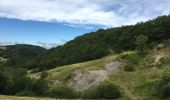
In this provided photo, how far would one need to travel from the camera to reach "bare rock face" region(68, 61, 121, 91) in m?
118

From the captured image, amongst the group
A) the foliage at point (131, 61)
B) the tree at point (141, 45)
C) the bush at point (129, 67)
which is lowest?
the bush at point (129, 67)

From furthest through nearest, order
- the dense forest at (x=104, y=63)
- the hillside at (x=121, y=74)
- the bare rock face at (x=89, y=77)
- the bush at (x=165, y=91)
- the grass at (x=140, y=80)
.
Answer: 1. the bare rock face at (x=89, y=77)
2. the hillside at (x=121, y=74)
3. the dense forest at (x=104, y=63)
4. the grass at (x=140, y=80)
5. the bush at (x=165, y=91)

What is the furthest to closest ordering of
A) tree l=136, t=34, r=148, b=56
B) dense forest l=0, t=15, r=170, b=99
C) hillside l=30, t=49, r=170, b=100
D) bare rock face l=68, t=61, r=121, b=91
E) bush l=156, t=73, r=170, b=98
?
tree l=136, t=34, r=148, b=56, bare rock face l=68, t=61, r=121, b=91, hillside l=30, t=49, r=170, b=100, dense forest l=0, t=15, r=170, b=99, bush l=156, t=73, r=170, b=98

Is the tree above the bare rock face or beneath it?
above

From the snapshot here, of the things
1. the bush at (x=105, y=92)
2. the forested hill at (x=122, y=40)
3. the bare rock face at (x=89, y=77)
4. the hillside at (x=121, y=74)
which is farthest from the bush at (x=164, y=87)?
the forested hill at (x=122, y=40)

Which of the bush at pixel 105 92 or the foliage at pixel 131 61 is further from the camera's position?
the foliage at pixel 131 61

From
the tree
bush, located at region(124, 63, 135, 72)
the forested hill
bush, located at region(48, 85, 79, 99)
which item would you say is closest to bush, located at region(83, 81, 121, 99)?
bush, located at region(48, 85, 79, 99)

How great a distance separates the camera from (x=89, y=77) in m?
121

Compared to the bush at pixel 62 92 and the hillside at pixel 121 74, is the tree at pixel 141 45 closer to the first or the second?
the hillside at pixel 121 74

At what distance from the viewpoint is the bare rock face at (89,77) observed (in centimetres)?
11751

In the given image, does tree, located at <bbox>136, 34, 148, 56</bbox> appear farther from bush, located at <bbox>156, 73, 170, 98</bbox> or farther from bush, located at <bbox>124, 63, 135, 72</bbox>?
bush, located at <bbox>156, 73, 170, 98</bbox>

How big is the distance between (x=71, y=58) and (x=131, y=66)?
210 feet

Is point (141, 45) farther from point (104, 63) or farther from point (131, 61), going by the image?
point (104, 63)

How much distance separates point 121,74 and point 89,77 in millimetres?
10933
